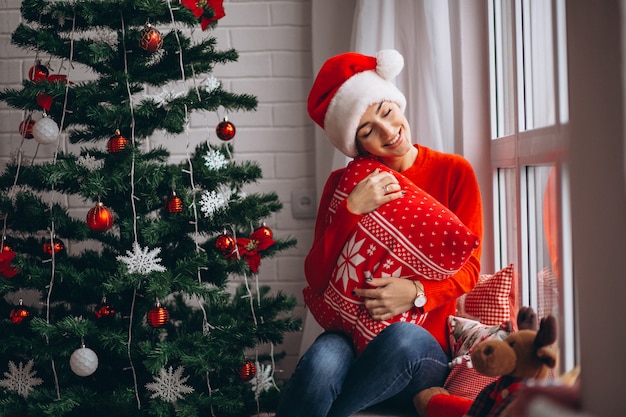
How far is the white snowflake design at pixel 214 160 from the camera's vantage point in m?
1.77

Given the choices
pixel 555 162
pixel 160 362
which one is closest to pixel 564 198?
pixel 555 162

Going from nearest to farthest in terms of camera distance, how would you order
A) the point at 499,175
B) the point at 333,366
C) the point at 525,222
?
1. the point at 333,366
2. the point at 525,222
3. the point at 499,175

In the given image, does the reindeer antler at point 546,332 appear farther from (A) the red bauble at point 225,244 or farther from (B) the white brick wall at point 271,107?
(B) the white brick wall at point 271,107

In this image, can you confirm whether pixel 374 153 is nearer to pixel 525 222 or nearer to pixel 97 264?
pixel 525 222

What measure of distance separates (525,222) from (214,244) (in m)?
0.81

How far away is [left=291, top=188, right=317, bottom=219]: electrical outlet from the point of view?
246 centimetres

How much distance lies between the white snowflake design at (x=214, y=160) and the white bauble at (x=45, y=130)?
39cm

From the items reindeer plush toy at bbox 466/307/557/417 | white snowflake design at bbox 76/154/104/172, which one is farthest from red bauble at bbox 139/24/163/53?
reindeer plush toy at bbox 466/307/557/417

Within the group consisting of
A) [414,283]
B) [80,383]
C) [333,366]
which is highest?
[414,283]

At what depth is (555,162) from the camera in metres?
0.88

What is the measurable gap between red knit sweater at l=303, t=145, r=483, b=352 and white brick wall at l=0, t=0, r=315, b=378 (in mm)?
822

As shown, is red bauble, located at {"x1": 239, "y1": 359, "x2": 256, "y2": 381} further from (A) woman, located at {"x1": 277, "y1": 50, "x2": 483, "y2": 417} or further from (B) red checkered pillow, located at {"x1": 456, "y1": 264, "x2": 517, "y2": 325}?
Result: (B) red checkered pillow, located at {"x1": 456, "y1": 264, "x2": 517, "y2": 325}

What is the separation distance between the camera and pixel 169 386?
5.59 ft

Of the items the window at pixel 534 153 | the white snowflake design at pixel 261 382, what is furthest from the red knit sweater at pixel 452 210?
the white snowflake design at pixel 261 382
